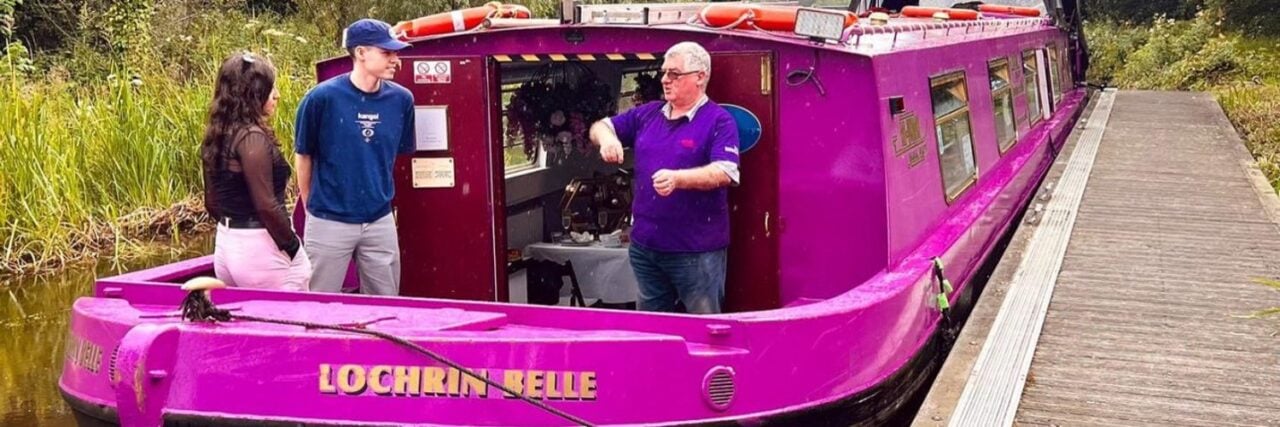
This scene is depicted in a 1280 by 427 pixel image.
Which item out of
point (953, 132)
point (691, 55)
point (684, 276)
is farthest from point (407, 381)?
point (953, 132)

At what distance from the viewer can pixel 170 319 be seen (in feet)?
12.5

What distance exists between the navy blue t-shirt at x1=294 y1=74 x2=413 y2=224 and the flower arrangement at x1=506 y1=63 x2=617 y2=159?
1472 mm

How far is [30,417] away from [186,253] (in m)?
3.40

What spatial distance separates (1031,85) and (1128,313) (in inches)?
220

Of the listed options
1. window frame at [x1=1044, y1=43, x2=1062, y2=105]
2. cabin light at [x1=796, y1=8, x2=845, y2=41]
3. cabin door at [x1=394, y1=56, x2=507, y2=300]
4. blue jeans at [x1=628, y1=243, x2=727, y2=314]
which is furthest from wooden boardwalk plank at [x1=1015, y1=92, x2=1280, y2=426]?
window frame at [x1=1044, y1=43, x2=1062, y2=105]

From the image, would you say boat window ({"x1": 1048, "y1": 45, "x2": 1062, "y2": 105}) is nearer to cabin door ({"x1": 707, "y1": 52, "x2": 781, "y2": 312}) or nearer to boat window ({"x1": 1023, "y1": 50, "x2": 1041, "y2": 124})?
boat window ({"x1": 1023, "y1": 50, "x2": 1041, "y2": 124})

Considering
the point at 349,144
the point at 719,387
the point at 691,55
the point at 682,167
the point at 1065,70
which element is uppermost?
the point at 1065,70

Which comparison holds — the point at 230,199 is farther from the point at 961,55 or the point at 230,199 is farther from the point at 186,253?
the point at 186,253

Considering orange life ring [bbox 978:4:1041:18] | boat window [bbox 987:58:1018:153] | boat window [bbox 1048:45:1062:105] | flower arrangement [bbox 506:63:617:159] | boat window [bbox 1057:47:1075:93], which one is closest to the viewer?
flower arrangement [bbox 506:63:617:159]

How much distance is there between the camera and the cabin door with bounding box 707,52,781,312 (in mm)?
4520

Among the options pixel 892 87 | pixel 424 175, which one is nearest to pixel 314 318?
pixel 424 175

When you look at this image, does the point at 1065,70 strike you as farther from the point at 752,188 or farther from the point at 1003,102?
the point at 752,188

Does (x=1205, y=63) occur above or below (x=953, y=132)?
above

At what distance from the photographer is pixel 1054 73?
12.9 m
